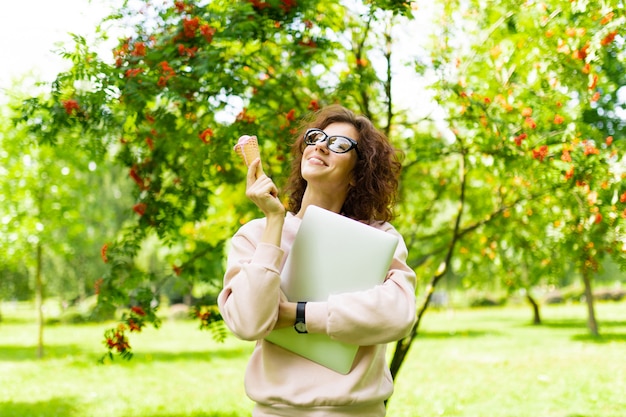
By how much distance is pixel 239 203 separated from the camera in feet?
14.4

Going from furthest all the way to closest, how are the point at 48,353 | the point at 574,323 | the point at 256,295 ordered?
the point at 574,323 < the point at 48,353 < the point at 256,295

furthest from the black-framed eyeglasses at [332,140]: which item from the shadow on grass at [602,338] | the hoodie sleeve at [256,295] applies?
the shadow on grass at [602,338]

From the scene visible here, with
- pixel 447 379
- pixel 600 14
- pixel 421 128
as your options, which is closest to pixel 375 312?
pixel 600 14

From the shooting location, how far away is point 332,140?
186 centimetres

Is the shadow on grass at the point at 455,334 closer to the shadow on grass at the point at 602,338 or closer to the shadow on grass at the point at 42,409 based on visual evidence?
the shadow on grass at the point at 602,338

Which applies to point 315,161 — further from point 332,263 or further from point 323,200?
point 332,263

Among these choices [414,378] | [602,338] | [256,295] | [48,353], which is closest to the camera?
[256,295]

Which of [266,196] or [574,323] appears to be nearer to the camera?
[266,196]

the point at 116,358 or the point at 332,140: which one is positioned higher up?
the point at 332,140

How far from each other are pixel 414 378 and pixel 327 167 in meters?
6.91

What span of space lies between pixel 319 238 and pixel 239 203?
9.15 feet

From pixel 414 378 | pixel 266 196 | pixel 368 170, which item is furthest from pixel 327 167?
pixel 414 378

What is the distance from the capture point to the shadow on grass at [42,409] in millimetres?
6434

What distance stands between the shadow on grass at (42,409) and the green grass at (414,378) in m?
0.01
